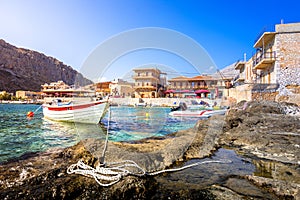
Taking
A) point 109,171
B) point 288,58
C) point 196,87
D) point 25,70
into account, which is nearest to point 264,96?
point 288,58

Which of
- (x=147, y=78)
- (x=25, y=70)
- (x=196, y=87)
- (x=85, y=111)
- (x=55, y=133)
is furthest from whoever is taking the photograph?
(x=25, y=70)

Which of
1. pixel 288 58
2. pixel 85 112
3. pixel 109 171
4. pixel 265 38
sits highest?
pixel 265 38

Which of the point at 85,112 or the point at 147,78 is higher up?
the point at 147,78

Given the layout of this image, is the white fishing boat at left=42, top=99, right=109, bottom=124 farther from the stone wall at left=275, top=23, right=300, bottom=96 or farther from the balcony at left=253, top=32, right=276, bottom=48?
the balcony at left=253, top=32, right=276, bottom=48

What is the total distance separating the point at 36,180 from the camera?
242cm

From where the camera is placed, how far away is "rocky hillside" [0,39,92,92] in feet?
253

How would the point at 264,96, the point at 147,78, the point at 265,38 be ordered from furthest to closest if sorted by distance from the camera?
the point at 265,38 → the point at 264,96 → the point at 147,78

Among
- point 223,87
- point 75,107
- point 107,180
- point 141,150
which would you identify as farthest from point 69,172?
point 223,87

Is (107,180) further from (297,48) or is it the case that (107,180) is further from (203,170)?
(297,48)

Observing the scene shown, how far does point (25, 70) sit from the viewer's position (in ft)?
313

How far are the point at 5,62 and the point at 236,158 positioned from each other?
112207 mm

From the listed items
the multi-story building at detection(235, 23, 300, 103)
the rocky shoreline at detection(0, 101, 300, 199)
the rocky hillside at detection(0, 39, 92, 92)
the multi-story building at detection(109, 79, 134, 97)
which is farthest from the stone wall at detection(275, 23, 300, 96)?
the rocky hillside at detection(0, 39, 92, 92)

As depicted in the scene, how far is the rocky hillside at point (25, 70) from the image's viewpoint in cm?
7719

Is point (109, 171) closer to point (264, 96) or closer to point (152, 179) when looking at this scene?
point (152, 179)
